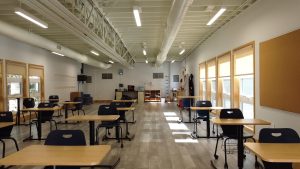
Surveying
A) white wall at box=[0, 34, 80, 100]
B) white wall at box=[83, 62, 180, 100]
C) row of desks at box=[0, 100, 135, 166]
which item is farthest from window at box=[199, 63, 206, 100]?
row of desks at box=[0, 100, 135, 166]

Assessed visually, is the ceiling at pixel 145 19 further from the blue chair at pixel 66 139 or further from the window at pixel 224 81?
the blue chair at pixel 66 139

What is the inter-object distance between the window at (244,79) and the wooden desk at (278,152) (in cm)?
389

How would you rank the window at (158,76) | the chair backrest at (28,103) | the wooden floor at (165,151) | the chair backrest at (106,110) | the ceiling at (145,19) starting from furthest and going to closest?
the window at (158,76) → the chair backrest at (28,103) → the ceiling at (145,19) → the chair backrest at (106,110) → the wooden floor at (165,151)

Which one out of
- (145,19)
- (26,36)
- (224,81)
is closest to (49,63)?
(26,36)

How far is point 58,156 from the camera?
7.14ft

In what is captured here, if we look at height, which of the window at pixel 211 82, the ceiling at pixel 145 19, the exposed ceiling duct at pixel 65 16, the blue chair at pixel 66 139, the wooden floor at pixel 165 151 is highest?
the ceiling at pixel 145 19

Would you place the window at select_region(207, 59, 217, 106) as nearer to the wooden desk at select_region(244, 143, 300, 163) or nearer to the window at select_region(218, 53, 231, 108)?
the window at select_region(218, 53, 231, 108)

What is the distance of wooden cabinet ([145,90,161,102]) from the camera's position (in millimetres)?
19469

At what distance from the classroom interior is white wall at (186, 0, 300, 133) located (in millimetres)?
24

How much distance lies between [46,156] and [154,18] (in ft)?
19.4

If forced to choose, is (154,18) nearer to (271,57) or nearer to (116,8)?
(116,8)

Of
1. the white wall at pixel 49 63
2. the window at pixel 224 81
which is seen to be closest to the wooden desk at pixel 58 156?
the window at pixel 224 81

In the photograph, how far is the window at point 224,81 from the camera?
26.7 ft

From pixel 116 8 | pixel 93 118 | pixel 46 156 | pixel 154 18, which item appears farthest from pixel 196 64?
pixel 46 156
